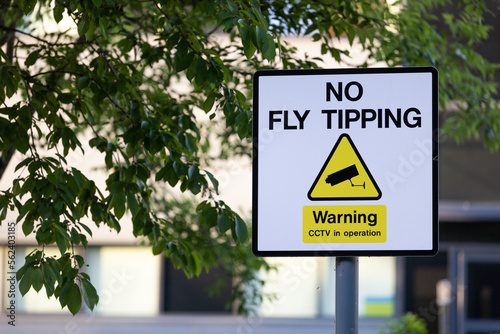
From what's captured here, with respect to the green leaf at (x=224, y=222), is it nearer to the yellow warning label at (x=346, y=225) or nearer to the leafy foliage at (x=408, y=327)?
the yellow warning label at (x=346, y=225)

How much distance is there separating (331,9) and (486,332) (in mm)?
9208

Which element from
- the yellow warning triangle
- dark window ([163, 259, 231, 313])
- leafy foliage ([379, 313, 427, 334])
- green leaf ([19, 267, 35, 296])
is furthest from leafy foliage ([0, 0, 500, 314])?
dark window ([163, 259, 231, 313])

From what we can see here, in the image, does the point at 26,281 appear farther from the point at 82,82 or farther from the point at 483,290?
the point at 483,290

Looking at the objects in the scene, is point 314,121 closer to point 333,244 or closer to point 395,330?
point 333,244

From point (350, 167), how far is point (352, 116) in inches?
6.4

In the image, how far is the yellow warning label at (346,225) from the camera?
2.14 m

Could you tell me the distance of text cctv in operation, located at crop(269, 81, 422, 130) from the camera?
85.8 inches

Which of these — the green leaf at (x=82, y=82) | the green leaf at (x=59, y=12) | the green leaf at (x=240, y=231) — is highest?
the green leaf at (x=59, y=12)

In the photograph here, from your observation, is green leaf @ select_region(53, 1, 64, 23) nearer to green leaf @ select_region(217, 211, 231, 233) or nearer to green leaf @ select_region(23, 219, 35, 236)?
green leaf @ select_region(23, 219, 35, 236)

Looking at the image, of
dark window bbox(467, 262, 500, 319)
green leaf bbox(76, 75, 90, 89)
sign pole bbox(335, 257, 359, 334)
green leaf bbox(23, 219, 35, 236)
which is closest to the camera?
sign pole bbox(335, 257, 359, 334)

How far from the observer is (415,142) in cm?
217

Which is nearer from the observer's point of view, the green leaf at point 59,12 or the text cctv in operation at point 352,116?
the text cctv in operation at point 352,116

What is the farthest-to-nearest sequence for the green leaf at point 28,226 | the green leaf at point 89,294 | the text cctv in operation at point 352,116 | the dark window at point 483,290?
the dark window at point 483,290, the green leaf at point 28,226, the green leaf at point 89,294, the text cctv in operation at point 352,116

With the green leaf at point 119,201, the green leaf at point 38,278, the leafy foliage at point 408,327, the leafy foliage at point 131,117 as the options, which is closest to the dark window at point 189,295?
the leafy foliage at point 408,327
